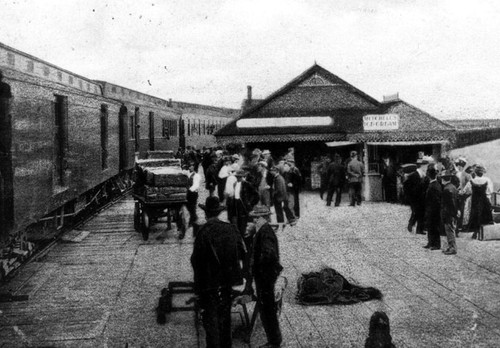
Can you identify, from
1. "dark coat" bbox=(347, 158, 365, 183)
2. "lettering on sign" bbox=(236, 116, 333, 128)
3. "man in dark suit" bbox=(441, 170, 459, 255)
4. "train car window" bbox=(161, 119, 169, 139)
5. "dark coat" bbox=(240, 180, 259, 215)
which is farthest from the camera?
"train car window" bbox=(161, 119, 169, 139)

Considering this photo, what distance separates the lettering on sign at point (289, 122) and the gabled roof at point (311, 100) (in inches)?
8.5

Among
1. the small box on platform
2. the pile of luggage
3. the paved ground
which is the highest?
the pile of luggage

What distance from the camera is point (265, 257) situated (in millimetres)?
6277

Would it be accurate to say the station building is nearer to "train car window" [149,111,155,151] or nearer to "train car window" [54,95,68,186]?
"train car window" [149,111,155,151]

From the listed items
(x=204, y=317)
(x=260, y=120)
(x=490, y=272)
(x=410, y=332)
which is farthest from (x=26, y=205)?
(x=260, y=120)

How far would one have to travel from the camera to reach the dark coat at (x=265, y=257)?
6.29 m

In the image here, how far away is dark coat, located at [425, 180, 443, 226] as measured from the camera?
1149cm

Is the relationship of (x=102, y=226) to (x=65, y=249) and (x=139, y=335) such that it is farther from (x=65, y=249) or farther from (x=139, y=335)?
(x=139, y=335)

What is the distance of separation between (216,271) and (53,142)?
20.7 ft

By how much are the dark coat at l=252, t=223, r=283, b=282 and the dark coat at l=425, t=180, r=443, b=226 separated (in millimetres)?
6075

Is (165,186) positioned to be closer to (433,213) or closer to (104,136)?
(104,136)

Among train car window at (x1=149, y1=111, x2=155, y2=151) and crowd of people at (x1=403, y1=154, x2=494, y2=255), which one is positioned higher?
train car window at (x1=149, y1=111, x2=155, y2=151)

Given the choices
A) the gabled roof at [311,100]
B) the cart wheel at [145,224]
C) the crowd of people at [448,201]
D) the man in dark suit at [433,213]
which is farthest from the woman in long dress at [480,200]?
the gabled roof at [311,100]

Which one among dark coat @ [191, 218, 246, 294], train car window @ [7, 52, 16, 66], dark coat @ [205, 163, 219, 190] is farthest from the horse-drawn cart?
dark coat @ [191, 218, 246, 294]
